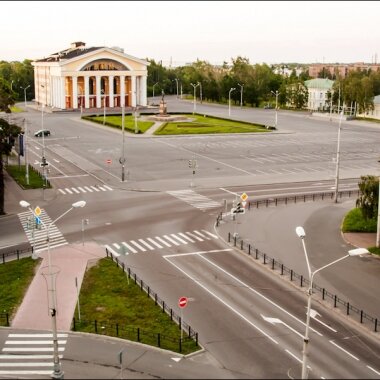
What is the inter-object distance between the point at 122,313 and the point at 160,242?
14.0m

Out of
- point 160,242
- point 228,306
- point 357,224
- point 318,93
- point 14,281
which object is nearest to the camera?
point 228,306

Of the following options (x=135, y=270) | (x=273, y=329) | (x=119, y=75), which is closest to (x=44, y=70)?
(x=119, y=75)

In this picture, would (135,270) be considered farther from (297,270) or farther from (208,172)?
(208,172)

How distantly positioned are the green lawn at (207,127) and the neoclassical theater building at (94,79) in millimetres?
39449

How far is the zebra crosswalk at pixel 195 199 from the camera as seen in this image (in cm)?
5775

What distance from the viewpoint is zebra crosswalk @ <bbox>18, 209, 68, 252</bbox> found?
147 ft

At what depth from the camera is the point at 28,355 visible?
27.9 metres

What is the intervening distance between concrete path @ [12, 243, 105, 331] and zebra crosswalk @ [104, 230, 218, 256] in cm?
146

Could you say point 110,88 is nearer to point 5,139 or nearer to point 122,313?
point 5,139

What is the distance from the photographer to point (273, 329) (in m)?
30.7

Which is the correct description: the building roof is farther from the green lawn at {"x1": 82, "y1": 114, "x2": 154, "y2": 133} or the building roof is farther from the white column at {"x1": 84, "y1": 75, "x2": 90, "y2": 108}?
the white column at {"x1": 84, "y1": 75, "x2": 90, "y2": 108}

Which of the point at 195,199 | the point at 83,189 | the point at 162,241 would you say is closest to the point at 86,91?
the point at 83,189

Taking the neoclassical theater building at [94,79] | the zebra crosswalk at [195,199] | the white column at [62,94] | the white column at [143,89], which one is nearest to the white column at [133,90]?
the neoclassical theater building at [94,79]

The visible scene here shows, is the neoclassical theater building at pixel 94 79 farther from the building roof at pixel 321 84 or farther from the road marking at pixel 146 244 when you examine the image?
the road marking at pixel 146 244
